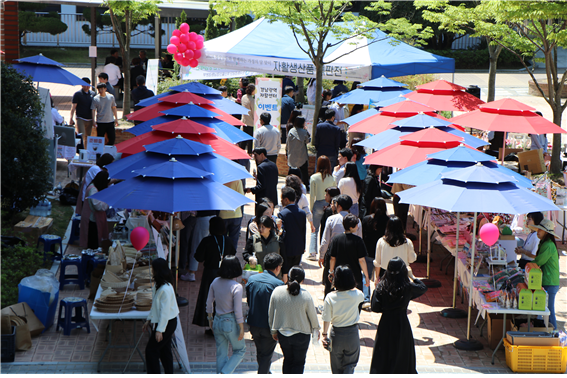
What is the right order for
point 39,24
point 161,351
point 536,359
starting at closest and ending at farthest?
point 161,351 → point 536,359 → point 39,24

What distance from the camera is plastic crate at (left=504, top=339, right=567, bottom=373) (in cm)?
713

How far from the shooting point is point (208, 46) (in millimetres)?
17906

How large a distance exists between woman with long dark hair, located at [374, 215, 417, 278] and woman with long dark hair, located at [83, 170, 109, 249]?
174 inches

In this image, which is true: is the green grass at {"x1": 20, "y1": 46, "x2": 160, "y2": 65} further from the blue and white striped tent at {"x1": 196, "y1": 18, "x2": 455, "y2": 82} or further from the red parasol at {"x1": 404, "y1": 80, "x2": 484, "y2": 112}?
the red parasol at {"x1": 404, "y1": 80, "x2": 484, "y2": 112}

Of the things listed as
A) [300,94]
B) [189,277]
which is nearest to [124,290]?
[189,277]

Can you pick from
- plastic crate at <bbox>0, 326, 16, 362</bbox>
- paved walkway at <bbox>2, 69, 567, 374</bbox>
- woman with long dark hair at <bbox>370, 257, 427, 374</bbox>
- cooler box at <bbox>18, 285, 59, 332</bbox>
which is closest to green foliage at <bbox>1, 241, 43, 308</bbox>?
cooler box at <bbox>18, 285, 59, 332</bbox>

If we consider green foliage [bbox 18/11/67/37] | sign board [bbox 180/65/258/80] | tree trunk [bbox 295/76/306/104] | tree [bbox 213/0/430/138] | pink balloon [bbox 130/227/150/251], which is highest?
green foliage [bbox 18/11/67/37]

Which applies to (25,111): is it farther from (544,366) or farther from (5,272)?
(544,366)

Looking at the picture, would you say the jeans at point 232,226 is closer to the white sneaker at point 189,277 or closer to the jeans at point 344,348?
the white sneaker at point 189,277

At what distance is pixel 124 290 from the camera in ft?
24.1

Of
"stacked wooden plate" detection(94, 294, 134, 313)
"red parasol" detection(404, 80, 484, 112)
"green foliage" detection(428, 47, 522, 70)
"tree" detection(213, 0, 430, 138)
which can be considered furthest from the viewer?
"green foliage" detection(428, 47, 522, 70)

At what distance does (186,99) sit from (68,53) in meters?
25.1

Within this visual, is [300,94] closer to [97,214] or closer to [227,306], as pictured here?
[97,214]

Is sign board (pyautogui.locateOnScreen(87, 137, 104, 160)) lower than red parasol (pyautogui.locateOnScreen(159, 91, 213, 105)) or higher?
lower
